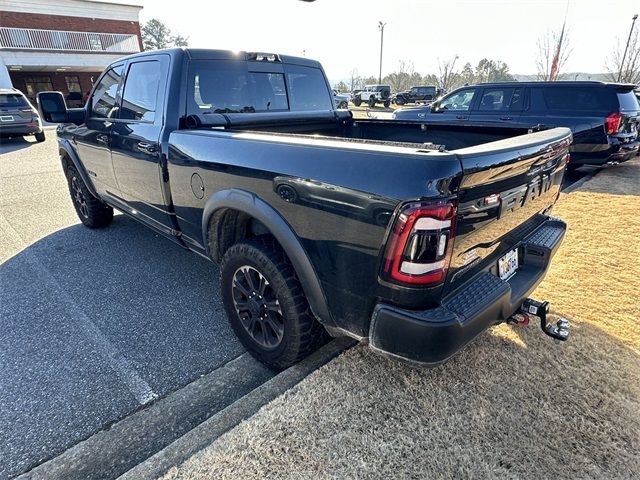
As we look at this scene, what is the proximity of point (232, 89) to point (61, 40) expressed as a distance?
2731cm

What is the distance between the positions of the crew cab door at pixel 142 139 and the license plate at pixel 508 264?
2.47m

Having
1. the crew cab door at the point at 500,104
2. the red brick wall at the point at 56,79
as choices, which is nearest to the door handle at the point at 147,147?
the crew cab door at the point at 500,104

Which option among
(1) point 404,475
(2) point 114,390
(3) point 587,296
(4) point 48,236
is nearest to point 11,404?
(2) point 114,390

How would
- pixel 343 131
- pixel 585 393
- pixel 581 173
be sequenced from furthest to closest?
pixel 581 173 < pixel 343 131 < pixel 585 393

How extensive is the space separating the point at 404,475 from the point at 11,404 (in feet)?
7.35

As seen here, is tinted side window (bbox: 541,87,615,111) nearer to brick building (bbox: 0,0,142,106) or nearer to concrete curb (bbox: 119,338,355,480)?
concrete curb (bbox: 119,338,355,480)

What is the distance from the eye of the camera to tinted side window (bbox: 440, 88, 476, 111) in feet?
27.9

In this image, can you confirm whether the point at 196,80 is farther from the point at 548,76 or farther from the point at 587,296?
the point at 548,76

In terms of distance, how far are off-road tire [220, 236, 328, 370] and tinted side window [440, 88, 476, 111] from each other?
771cm

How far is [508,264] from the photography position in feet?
7.30

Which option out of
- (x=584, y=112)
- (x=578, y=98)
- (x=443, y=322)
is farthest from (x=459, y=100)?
(x=443, y=322)

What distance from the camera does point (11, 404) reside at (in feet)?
7.43

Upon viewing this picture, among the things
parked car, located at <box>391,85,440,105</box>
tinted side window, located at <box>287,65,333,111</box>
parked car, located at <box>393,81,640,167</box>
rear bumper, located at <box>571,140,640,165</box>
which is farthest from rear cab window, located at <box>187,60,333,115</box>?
parked car, located at <box>391,85,440,105</box>

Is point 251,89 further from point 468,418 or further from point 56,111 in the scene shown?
point 468,418
